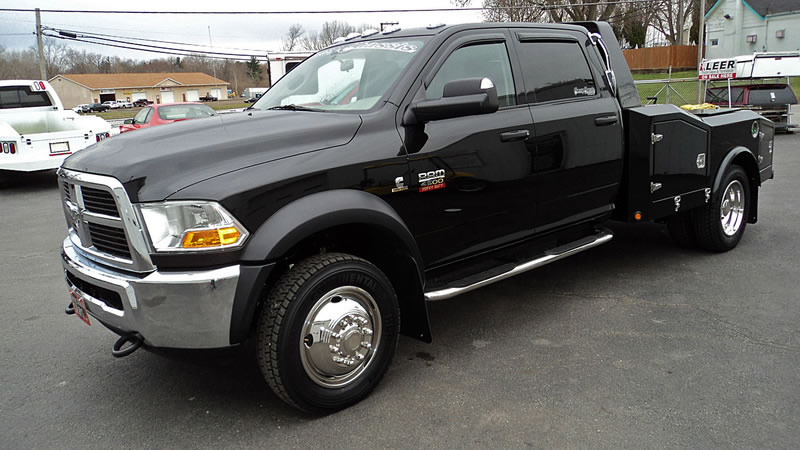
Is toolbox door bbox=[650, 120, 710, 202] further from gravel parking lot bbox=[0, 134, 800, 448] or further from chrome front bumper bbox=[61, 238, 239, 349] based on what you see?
chrome front bumper bbox=[61, 238, 239, 349]

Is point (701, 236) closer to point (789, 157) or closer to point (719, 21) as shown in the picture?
point (789, 157)

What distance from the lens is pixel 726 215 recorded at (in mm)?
6051

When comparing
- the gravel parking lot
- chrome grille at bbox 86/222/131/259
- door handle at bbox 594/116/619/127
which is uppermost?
door handle at bbox 594/116/619/127

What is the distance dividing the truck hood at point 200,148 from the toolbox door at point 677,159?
110 inches

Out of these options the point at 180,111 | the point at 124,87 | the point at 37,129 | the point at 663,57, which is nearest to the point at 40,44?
the point at 180,111

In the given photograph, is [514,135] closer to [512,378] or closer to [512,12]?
[512,378]

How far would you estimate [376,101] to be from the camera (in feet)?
12.0

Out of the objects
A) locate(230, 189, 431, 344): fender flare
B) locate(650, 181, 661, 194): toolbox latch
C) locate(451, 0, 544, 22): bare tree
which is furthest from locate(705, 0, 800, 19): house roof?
locate(230, 189, 431, 344): fender flare

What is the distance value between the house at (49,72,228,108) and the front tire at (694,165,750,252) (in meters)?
93.8

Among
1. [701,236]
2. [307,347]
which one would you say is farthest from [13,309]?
[701,236]

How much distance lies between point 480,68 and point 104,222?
2.44 metres

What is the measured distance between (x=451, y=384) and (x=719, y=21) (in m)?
57.0

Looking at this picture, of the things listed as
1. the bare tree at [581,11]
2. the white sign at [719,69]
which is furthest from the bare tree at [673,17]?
the white sign at [719,69]

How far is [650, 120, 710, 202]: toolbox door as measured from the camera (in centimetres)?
507
